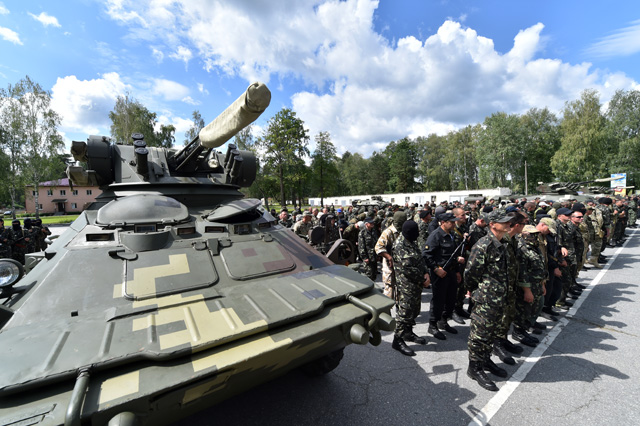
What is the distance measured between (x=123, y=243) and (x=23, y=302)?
83 centimetres

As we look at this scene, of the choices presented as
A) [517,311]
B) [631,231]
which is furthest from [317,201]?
[517,311]

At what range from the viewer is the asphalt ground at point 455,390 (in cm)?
298

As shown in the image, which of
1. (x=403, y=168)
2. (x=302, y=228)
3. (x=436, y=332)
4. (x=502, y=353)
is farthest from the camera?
(x=403, y=168)

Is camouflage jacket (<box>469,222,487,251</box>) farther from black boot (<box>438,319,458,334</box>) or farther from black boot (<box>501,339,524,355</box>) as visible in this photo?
black boot (<box>501,339,524,355</box>)

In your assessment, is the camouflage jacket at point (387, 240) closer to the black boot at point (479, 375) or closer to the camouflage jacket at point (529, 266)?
the camouflage jacket at point (529, 266)

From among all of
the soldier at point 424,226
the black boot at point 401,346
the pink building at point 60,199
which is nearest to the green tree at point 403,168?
the pink building at point 60,199

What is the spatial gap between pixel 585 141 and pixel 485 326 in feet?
138

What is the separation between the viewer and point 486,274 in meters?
3.60

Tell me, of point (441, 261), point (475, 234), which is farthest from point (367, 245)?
point (475, 234)

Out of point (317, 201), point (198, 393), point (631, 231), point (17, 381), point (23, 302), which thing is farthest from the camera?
Result: point (317, 201)

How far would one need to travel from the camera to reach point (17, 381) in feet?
5.13

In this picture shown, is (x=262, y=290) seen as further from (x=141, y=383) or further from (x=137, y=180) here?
(x=137, y=180)

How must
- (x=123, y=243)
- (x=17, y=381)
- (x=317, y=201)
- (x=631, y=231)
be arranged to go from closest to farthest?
(x=17, y=381)
(x=123, y=243)
(x=631, y=231)
(x=317, y=201)

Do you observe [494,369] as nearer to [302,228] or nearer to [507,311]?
[507,311]
